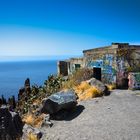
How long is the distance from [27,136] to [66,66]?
23.8 metres

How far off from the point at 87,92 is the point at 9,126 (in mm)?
6725

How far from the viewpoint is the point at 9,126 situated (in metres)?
15.7

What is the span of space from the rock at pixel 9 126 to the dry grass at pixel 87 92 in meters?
5.53

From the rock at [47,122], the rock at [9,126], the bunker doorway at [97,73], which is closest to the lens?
the rock at [47,122]

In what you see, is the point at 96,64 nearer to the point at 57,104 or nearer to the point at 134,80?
the point at 134,80

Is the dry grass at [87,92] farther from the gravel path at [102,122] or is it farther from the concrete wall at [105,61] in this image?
the concrete wall at [105,61]

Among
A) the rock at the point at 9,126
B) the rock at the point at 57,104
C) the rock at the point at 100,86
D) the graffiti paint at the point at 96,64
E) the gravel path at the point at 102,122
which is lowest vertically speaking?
the rock at the point at 9,126

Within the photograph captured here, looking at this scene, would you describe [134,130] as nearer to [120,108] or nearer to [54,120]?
[120,108]

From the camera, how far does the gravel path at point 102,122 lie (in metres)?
12.4

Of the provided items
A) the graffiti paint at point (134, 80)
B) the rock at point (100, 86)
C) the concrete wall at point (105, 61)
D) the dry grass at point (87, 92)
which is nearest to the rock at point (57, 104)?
the dry grass at point (87, 92)

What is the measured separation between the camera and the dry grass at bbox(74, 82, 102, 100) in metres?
19.5

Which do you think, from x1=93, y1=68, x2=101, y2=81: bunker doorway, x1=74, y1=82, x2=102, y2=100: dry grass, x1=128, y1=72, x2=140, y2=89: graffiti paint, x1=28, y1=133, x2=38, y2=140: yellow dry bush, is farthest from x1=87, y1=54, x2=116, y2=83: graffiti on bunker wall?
x1=28, y1=133, x2=38, y2=140: yellow dry bush

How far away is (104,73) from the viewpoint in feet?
78.9

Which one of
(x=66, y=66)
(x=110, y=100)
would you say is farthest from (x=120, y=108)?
(x=66, y=66)
